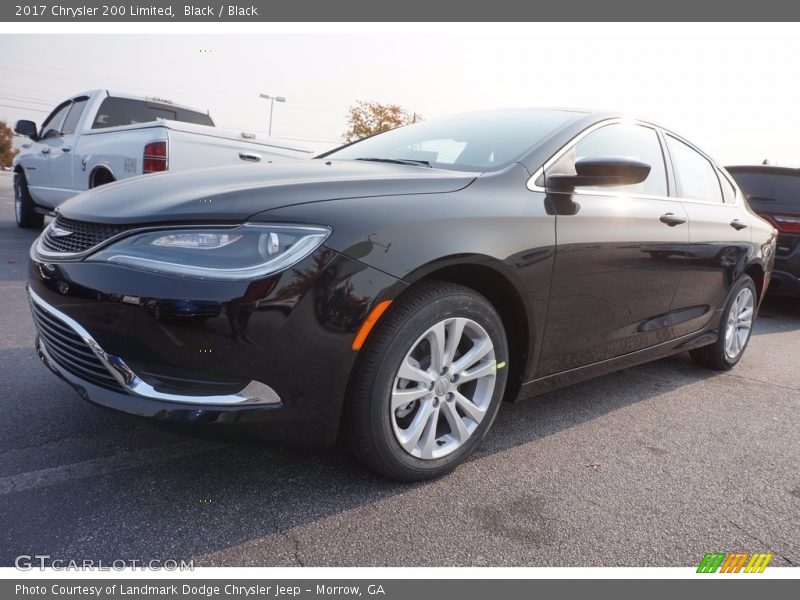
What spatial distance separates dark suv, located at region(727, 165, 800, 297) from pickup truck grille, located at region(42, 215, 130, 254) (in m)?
6.66

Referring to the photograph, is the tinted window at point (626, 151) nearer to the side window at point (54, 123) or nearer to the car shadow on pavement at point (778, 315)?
the car shadow on pavement at point (778, 315)

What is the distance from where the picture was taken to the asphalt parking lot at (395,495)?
6.19 ft

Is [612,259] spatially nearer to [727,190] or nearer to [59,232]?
[727,190]

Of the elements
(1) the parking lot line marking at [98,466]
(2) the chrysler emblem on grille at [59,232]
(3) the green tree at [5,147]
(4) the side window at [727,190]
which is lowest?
(3) the green tree at [5,147]

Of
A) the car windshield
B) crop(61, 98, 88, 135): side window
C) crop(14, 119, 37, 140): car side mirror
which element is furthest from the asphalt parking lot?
crop(14, 119, 37, 140): car side mirror

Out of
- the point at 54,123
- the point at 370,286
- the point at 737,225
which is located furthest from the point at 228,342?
the point at 54,123

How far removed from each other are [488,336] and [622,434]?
3.53ft

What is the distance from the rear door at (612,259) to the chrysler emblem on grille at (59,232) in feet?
6.21

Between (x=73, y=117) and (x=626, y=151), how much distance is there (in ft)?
22.5

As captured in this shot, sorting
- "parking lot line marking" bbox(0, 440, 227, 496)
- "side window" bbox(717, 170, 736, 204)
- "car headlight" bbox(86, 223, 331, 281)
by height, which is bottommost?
"parking lot line marking" bbox(0, 440, 227, 496)

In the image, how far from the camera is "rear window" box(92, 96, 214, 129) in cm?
722

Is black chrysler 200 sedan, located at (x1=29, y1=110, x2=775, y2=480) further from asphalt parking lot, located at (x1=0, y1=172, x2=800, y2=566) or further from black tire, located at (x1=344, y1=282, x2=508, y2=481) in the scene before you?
asphalt parking lot, located at (x1=0, y1=172, x2=800, y2=566)

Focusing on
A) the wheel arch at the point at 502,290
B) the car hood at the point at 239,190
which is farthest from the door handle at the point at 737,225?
the car hood at the point at 239,190

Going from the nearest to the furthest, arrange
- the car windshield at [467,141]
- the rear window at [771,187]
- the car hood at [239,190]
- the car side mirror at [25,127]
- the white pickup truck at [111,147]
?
the car hood at [239,190] → the car windshield at [467,141] → the white pickup truck at [111,147] → the rear window at [771,187] → the car side mirror at [25,127]
